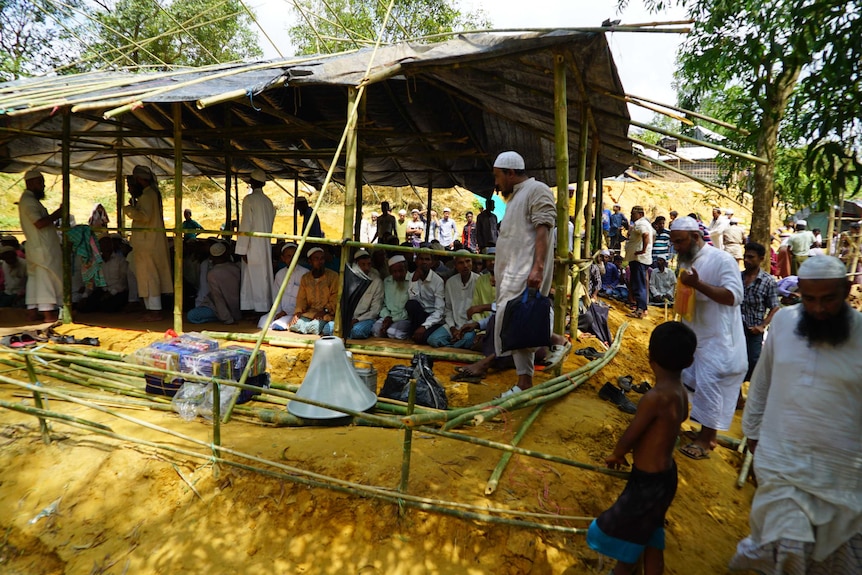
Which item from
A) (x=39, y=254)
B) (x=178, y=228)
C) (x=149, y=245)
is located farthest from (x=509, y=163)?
(x=39, y=254)

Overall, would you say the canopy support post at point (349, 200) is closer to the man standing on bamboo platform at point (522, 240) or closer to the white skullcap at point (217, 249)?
the man standing on bamboo platform at point (522, 240)

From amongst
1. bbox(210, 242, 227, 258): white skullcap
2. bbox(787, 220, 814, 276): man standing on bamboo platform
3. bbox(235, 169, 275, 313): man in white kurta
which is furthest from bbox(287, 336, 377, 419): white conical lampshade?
bbox(787, 220, 814, 276): man standing on bamboo platform

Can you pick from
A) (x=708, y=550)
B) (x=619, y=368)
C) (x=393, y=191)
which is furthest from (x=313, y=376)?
(x=393, y=191)

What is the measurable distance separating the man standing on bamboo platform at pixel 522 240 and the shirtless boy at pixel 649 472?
1.53 meters

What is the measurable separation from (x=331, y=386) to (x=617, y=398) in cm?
241

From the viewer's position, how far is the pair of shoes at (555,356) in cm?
479

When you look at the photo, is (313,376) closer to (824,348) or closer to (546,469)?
(546,469)

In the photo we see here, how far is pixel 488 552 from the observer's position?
2.71 metres

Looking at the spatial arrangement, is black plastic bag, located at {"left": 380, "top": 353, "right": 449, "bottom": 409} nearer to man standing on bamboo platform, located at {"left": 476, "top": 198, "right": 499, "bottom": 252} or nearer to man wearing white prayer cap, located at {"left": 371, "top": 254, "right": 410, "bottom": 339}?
man wearing white prayer cap, located at {"left": 371, "top": 254, "right": 410, "bottom": 339}

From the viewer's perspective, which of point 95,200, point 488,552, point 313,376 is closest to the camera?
point 488,552

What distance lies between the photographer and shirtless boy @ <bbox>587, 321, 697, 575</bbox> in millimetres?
2328

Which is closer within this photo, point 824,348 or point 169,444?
point 824,348

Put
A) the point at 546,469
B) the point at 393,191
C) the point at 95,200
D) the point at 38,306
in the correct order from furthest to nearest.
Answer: the point at 393,191 → the point at 95,200 → the point at 38,306 → the point at 546,469

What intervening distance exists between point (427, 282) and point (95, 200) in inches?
780
